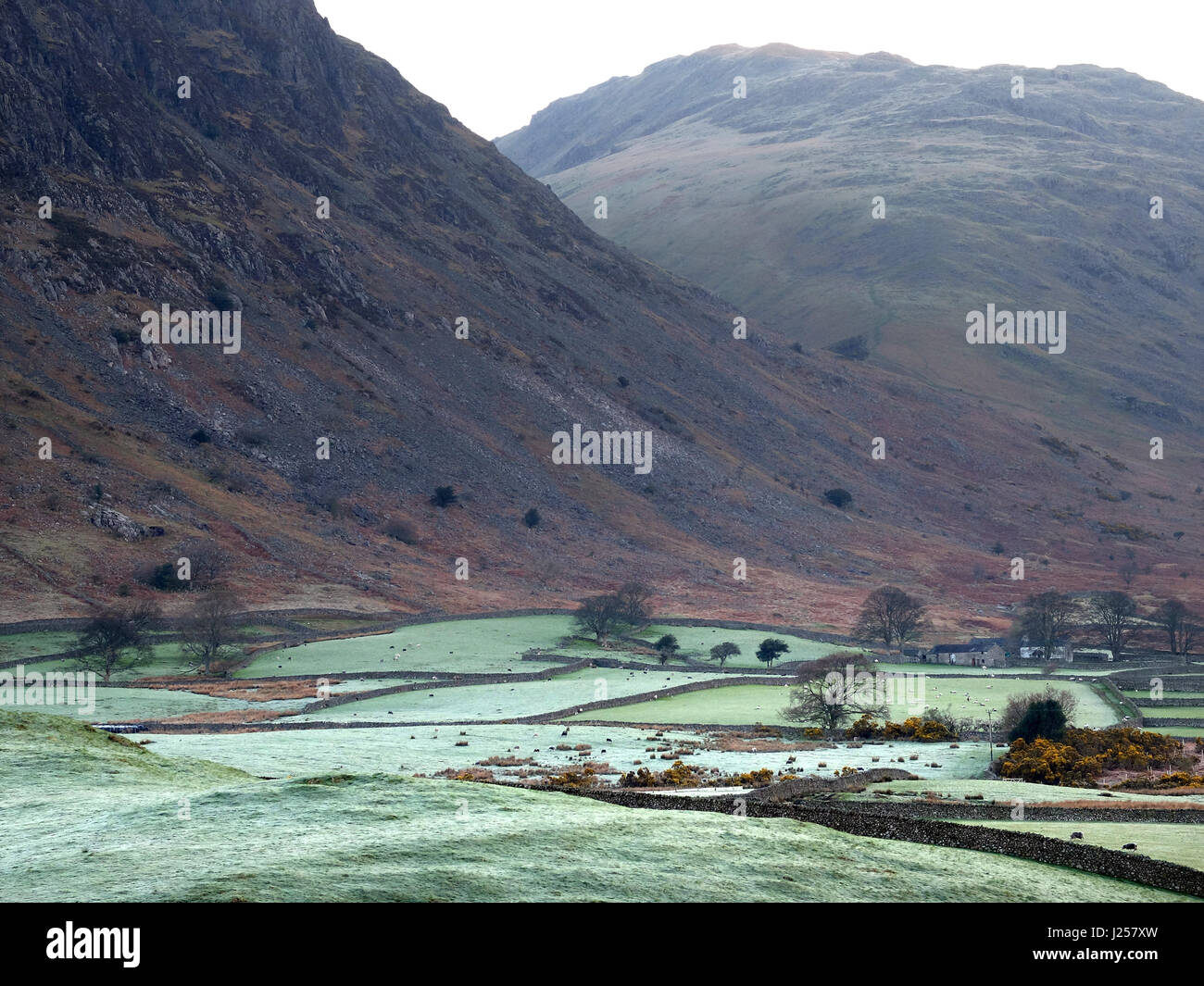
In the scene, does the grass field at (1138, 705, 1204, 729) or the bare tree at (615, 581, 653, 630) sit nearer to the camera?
the grass field at (1138, 705, 1204, 729)

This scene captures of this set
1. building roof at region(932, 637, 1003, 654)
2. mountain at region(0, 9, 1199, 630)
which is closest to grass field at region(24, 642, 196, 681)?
mountain at region(0, 9, 1199, 630)

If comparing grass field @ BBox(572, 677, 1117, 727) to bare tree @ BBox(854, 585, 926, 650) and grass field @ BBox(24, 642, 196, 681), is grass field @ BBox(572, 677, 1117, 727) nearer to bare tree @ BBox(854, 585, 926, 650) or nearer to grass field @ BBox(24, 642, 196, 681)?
bare tree @ BBox(854, 585, 926, 650)

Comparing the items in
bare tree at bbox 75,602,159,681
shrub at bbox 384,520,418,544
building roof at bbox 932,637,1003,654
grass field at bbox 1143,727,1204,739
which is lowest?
grass field at bbox 1143,727,1204,739

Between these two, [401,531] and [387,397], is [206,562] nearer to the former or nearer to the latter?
[401,531]

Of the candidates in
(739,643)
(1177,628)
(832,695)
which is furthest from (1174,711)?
(1177,628)

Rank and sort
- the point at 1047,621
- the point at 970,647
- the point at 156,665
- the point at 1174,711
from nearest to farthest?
1. the point at 1174,711
2. the point at 156,665
3. the point at 970,647
4. the point at 1047,621

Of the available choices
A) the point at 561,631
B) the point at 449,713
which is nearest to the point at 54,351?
the point at 561,631

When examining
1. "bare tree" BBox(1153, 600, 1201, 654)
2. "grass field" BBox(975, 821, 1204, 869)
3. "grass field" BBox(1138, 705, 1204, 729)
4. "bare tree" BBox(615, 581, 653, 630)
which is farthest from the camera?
"bare tree" BBox(1153, 600, 1201, 654)
